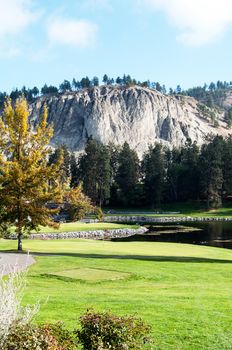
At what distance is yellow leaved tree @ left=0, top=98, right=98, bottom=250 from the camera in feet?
101

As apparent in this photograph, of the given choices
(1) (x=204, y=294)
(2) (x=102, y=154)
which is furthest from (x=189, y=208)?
(1) (x=204, y=294)

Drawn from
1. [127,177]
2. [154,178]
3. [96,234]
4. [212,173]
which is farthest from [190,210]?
[96,234]

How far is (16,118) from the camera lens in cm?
3111

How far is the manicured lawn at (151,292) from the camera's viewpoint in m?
11.9

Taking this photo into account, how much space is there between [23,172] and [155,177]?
3976 inches

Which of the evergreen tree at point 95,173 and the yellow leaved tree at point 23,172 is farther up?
the evergreen tree at point 95,173

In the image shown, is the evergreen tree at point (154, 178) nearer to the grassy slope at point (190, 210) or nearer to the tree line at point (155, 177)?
the tree line at point (155, 177)

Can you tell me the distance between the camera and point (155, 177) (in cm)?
13025

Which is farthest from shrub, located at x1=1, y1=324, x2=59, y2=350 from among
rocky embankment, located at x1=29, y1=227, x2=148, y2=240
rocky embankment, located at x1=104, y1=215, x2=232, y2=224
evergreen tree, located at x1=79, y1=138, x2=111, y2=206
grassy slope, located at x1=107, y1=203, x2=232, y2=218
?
evergreen tree, located at x1=79, y1=138, x2=111, y2=206

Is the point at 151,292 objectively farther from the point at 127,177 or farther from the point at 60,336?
the point at 127,177

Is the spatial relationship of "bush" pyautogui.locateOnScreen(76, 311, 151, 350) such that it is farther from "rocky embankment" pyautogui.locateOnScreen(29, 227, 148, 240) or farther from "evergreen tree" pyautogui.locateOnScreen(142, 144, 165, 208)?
"evergreen tree" pyautogui.locateOnScreen(142, 144, 165, 208)

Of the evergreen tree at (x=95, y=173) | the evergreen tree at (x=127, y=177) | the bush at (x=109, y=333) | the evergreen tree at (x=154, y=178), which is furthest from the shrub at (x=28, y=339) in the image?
the evergreen tree at (x=127, y=177)

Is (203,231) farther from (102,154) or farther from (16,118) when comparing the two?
(102,154)

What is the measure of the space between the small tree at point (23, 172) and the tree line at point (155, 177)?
92907 mm
